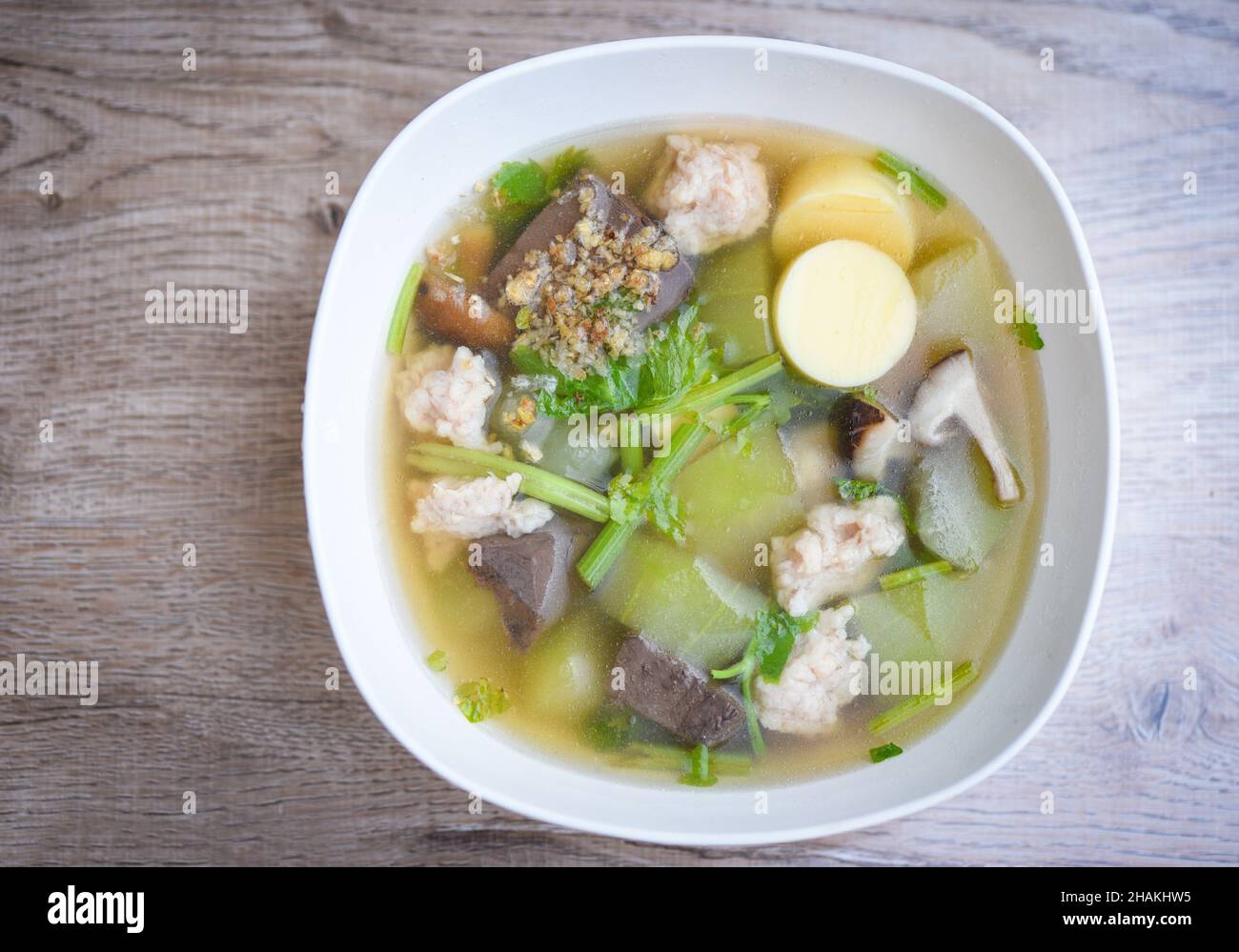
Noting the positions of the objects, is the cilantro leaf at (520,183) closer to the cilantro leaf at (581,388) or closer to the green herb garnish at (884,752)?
the cilantro leaf at (581,388)

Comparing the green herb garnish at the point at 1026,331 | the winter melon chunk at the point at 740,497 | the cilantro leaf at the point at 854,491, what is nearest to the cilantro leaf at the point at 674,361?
the winter melon chunk at the point at 740,497

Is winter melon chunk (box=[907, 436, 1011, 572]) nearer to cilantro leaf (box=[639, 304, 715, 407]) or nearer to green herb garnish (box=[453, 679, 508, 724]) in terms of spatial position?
cilantro leaf (box=[639, 304, 715, 407])

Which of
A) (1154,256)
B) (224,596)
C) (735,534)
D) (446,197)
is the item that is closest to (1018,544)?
(735,534)

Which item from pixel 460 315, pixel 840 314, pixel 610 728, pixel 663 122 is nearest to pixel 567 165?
pixel 663 122

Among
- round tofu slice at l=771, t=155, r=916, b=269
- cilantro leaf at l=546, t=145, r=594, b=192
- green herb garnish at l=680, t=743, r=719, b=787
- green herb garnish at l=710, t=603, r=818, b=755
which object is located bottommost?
green herb garnish at l=680, t=743, r=719, b=787

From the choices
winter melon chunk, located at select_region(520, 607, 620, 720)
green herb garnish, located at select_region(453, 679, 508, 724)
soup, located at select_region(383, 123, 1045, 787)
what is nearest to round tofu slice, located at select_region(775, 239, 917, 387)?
soup, located at select_region(383, 123, 1045, 787)

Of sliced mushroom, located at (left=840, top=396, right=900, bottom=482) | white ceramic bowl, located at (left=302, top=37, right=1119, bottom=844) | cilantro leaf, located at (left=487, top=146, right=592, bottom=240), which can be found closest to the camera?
white ceramic bowl, located at (left=302, top=37, right=1119, bottom=844)

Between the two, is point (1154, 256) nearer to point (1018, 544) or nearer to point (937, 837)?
point (1018, 544)

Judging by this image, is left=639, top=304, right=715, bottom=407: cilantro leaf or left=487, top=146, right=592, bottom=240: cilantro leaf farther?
left=487, top=146, right=592, bottom=240: cilantro leaf
